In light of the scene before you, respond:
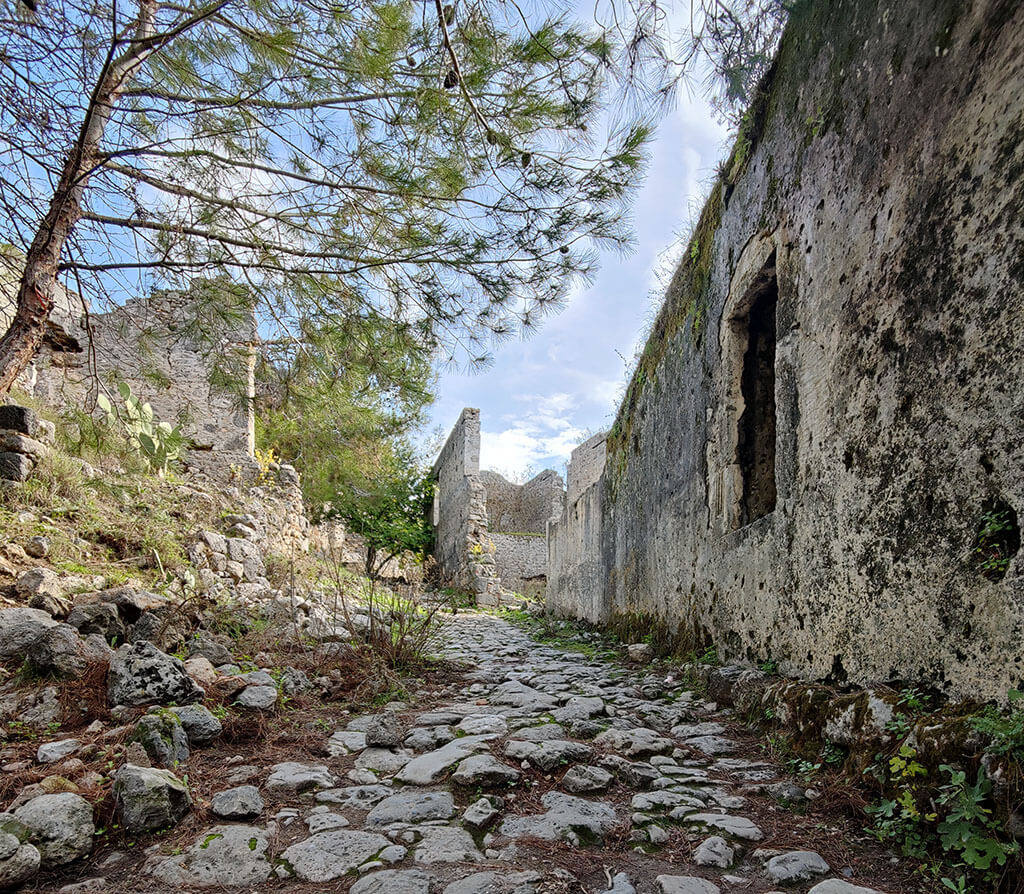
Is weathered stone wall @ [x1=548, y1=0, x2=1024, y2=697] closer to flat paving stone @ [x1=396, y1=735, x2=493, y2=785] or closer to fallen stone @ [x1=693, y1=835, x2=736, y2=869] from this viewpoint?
fallen stone @ [x1=693, y1=835, x2=736, y2=869]

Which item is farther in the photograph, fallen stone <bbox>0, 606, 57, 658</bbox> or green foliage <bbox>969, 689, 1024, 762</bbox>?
fallen stone <bbox>0, 606, 57, 658</bbox>

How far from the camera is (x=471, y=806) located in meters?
1.93

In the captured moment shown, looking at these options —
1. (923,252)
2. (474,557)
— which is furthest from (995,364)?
(474,557)

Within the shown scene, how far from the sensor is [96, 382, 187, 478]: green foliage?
441cm

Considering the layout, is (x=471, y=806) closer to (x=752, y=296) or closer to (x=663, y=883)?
(x=663, y=883)

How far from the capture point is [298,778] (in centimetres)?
219

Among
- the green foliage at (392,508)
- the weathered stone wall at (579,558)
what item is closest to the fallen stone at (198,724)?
the weathered stone wall at (579,558)

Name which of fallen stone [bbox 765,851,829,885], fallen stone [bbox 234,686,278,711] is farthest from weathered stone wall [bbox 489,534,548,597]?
fallen stone [bbox 765,851,829,885]

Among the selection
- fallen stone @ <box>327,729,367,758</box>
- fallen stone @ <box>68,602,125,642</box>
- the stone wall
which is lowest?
fallen stone @ <box>327,729,367,758</box>

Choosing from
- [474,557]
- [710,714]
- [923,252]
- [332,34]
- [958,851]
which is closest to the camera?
[958,851]

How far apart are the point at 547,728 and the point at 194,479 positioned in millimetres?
7231

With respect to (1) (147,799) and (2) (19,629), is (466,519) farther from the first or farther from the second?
(1) (147,799)

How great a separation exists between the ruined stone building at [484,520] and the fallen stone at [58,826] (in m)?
7.22

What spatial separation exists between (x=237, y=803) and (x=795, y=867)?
1.62 m
